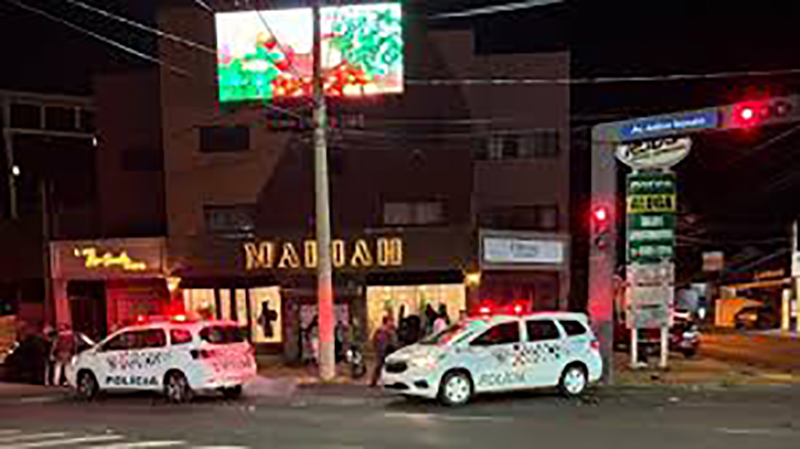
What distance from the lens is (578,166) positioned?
4278cm

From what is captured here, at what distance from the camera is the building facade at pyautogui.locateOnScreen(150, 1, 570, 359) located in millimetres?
22969

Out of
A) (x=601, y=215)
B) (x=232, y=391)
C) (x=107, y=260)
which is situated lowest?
(x=232, y=391)

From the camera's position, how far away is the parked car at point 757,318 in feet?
146

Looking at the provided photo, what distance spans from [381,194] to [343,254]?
160 inches

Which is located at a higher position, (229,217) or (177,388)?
(229,217)

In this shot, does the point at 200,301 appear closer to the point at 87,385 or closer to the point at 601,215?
the point at 87,385

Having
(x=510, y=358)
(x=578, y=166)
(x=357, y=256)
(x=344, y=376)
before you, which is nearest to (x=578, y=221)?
(x=578, y=166)

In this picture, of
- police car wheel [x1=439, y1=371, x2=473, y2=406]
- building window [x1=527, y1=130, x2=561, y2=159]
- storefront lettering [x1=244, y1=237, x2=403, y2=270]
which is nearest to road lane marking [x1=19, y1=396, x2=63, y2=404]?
storefront lettering [x1=244, y1=237, x2=403, y2=270]

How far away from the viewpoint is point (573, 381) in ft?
48.7

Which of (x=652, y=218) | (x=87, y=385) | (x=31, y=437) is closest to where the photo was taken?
(x=31, y=437)

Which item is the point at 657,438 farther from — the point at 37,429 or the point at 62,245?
the point at 62,245

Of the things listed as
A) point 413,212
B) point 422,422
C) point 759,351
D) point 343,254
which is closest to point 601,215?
point 422,422

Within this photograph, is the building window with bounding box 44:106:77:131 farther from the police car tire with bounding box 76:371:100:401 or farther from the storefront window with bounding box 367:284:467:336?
the police car tire with bounding box 76:371:100:401

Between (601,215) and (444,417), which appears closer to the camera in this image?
(444,417)
